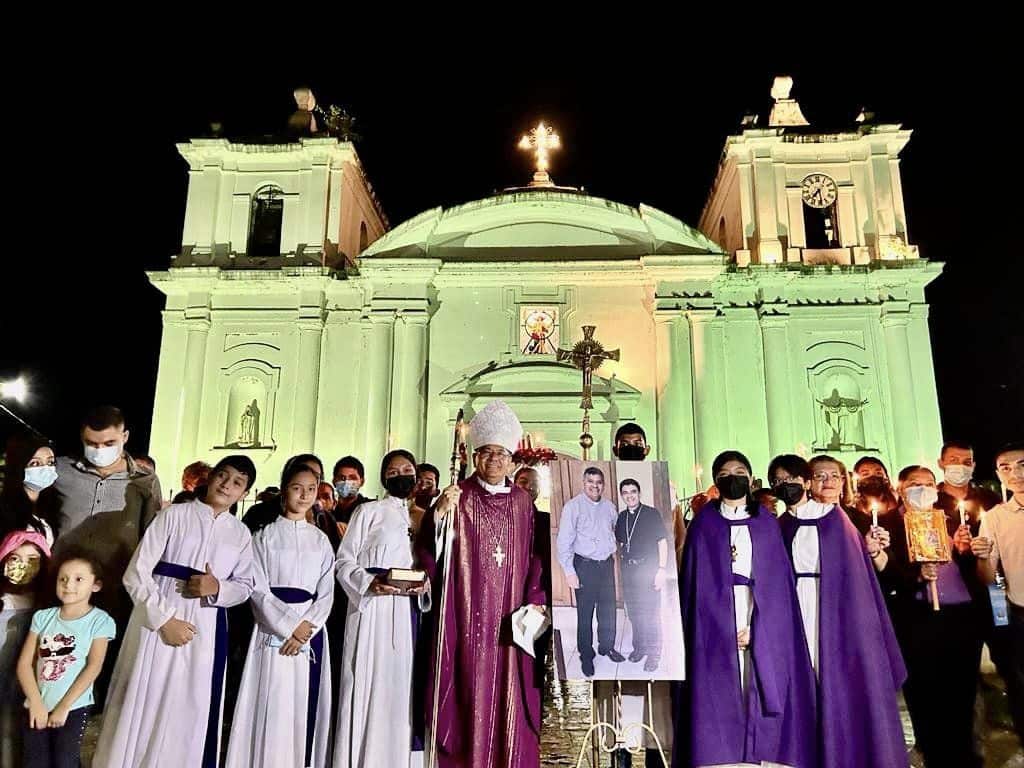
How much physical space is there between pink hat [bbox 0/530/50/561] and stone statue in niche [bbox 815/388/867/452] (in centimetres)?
1599

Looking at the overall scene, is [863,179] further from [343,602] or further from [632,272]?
[343,602]

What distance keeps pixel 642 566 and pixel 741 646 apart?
2.62 feet

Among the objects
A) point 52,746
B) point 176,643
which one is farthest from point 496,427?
point 52,746

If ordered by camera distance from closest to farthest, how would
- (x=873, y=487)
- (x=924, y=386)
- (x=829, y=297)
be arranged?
1. (x=873, y=487)
2. (x=924, y=386)
3. (x=829, y=297)

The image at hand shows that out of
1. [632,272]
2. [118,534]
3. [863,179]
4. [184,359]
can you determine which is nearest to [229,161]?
[184,359]

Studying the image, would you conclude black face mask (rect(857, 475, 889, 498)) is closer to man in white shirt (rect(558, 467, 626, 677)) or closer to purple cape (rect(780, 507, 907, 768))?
purple cape (rect(780, 507, 907, 768))

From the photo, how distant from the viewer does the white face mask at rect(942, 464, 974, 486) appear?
6.77 metres

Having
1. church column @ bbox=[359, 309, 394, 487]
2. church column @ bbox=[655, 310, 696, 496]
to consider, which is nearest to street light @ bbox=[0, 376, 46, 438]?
church column @ bbox=[359, 309, 394, 487]

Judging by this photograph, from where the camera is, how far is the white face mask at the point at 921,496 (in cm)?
580

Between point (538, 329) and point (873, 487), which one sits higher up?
point (538, 329)

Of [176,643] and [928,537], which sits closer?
[176,643]

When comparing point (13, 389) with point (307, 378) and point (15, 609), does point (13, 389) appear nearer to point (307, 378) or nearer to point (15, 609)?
point (307, 378)

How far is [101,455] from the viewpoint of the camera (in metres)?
5.89

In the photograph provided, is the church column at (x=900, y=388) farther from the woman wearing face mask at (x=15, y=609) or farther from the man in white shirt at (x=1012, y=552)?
the woman wearing face mask at (x=15, y=609)
